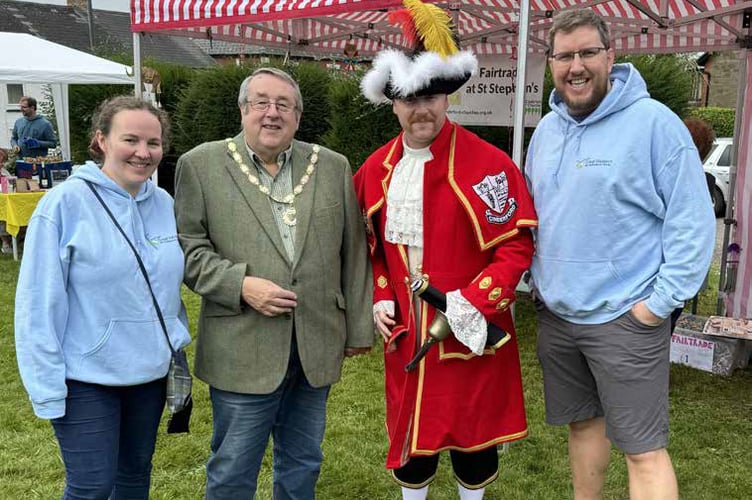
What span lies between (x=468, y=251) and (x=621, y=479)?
5.40 feet

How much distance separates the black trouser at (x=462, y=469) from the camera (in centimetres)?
252

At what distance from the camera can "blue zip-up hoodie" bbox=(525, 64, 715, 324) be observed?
2057 mm

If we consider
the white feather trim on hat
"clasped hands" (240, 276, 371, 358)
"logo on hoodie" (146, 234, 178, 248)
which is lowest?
"clasped hands" (240, 276, 371, 358)

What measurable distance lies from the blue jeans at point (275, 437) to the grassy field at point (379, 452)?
720 mm

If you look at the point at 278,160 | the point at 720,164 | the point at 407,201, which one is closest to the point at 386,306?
the point at 407,201

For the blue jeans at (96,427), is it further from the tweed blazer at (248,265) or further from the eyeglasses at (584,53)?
the eyeglasses at (584,53)

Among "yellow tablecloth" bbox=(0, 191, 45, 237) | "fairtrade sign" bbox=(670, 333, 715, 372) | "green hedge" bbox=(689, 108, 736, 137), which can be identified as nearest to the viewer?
"fairtrade sign" bbox=(670, 333, 715, 372)

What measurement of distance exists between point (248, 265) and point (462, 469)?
111 cm

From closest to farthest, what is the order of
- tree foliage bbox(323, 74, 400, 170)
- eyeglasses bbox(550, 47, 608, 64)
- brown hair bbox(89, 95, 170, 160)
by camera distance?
brown hair bbox(89, 95, 170, 160) < eyeglasses bbox(550, 47, 608, 64) < tree foliage bbox(323, 74, 400, 170)

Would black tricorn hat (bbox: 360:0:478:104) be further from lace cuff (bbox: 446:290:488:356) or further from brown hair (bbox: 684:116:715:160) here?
brown hair (bbox: 684:116:715:160)

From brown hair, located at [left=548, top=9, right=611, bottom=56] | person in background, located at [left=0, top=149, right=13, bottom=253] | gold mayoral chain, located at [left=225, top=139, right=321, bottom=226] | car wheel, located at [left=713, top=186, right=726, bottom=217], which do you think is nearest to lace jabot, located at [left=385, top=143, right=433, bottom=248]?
gold mayoral chain, located at [left=225, top=139, right=321, bottom=226]

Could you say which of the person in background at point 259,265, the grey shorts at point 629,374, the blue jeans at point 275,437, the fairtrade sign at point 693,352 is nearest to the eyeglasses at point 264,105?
the person in background at point 259,265

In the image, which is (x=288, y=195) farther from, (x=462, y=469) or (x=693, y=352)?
(x=693, y=352)

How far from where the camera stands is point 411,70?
222 centimetres
